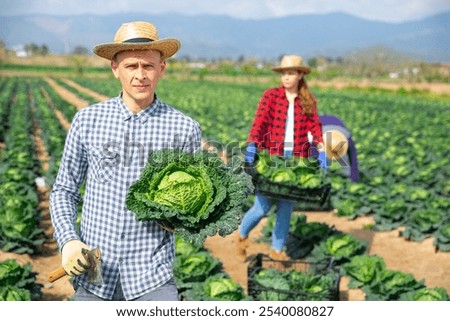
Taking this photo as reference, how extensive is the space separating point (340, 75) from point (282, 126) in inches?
2763

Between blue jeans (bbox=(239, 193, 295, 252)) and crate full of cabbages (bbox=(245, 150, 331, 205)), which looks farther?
blue jeans (bbox=(239, 193, 295, 252))

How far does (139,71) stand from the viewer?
2.26 meters

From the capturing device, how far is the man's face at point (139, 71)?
2273mm

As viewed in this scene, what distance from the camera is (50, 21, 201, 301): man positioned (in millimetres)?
2363

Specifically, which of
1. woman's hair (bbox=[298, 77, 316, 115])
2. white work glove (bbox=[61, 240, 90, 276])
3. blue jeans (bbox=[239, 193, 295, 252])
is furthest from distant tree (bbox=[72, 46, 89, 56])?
white work glove (bbox=[61, 240, 90, 276])

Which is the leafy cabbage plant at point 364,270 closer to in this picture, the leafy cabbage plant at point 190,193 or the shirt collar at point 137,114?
the leafy cabbage plant at point 190,193

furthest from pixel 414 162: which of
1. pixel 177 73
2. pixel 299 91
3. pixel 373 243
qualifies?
pixel 177 73

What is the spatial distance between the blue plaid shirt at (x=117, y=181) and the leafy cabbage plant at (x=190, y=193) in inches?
4.2

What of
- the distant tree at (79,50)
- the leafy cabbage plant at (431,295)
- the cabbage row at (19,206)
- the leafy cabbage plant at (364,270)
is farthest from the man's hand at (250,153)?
the distant tree at (79,50)

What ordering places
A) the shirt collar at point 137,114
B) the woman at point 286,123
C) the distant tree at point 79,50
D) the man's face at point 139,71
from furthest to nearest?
the distant tree at point 79,50, the woman at point 286,123, the shirt collar at point 137,114, the man's face at point 139,71

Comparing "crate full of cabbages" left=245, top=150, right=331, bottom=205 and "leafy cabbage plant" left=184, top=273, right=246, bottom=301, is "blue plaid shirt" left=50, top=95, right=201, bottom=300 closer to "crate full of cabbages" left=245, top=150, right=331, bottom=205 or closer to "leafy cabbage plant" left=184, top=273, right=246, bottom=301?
"leafy cabbage plant" left=184, top=273, right=246, bottom=301

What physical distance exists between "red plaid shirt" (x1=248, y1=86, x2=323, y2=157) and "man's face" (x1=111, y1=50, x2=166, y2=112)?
8.68ft

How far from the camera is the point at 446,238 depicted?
6.44 metres

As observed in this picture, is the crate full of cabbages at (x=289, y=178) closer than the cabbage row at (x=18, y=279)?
No
